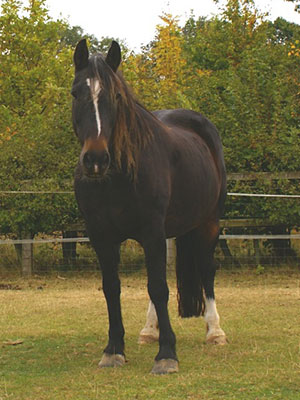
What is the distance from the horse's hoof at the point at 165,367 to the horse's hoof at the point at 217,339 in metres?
1.13

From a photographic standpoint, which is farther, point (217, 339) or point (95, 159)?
point (217, 339)

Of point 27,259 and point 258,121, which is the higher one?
point 258,121

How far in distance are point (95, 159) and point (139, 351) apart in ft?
6.36

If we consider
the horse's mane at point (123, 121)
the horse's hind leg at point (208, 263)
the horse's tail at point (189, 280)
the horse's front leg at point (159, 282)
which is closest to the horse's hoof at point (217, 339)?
the horse's hind leg at point (208, 263)

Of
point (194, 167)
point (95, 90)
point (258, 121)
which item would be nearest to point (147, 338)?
point (194, 167)

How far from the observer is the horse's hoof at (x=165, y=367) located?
4090 mm

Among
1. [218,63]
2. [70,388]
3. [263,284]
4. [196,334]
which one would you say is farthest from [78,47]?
[218,63]

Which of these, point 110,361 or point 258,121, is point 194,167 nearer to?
point 110,361

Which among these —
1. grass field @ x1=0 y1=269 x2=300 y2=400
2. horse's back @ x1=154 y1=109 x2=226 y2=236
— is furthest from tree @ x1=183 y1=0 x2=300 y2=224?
horse's back @ x1=154 y1=109 x2=226 y2=236

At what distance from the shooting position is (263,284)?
10.2 m

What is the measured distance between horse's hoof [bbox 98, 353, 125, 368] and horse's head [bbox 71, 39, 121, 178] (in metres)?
1.38

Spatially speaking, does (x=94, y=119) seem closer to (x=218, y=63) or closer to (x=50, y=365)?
(x=50, y=365)

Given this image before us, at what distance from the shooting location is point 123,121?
164 inches

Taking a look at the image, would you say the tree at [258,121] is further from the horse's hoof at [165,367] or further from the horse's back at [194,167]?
the horse's hoof at [165,367]
